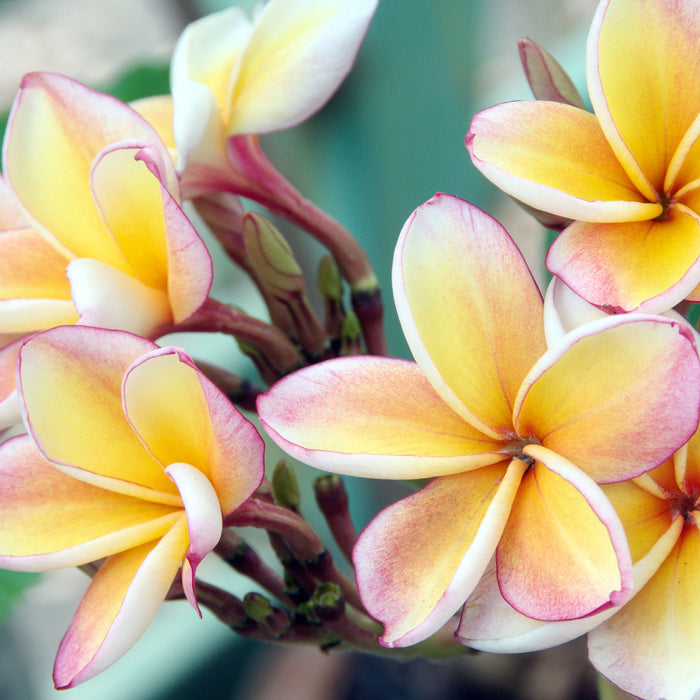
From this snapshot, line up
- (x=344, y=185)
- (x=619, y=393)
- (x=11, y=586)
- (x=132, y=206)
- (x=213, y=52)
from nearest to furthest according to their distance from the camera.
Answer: (x=619, y=393) → (x=132, y=206) → (x=213, y=52) → (x=11, y=586) → (x=344, y=185)

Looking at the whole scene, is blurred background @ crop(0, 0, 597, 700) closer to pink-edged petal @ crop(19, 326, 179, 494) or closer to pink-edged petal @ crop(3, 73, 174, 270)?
pink-edged petal @ crop(3, 73, 174, 270)

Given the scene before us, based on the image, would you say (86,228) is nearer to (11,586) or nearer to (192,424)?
(192,424)

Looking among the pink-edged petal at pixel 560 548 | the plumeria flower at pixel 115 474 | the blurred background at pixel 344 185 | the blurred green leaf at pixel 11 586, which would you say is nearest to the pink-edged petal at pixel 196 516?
the plumeria flower at pixel 115 474

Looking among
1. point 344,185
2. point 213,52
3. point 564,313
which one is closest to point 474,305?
point 564,313

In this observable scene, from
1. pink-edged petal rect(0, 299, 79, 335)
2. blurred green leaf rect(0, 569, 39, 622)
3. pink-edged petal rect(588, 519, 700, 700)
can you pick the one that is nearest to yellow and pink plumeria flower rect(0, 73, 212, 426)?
pink-edged petal rect(0, 299, 79, 335)

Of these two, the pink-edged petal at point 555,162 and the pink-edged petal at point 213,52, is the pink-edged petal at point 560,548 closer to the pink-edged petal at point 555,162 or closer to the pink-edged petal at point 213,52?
the pink-edged petal at point 555,162
